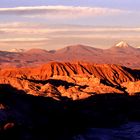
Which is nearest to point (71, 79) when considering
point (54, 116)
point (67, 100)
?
point (67, 100)

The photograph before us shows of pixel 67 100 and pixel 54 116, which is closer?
pixel 54 116

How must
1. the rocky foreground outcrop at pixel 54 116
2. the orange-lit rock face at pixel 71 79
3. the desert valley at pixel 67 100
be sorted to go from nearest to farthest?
1. the rocky foreground outcrop at pixel 54 116
2. the desert valley at pixel 67 100
3. the orange-lit rock face at pixel 71 79

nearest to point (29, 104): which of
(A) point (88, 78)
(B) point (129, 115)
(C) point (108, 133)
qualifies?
(C) point (108, 133)

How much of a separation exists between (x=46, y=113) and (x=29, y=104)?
15.1 ft

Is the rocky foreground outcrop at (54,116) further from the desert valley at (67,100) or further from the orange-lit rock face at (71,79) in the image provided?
the orange-lit rock face at (71,79)

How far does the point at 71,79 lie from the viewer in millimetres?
164875

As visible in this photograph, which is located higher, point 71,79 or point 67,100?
point 67,100

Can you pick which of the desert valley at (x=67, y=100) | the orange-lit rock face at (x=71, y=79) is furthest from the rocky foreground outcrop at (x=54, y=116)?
the orange-lit rock face at (x=71, y=79)

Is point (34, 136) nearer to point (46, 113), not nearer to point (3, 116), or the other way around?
point (3, 116)

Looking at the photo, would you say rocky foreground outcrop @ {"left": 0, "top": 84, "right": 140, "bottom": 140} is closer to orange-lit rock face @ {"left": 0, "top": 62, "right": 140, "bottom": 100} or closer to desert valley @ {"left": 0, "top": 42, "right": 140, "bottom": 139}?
desert valley @ {"left": 0, "top": 42, "right": 140, "bottom": 139}

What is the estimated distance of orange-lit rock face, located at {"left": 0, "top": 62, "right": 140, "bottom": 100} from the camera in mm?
140875

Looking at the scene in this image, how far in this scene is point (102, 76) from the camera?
179 metres

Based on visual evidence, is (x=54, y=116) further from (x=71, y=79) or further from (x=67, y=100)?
(x=71, y=79)

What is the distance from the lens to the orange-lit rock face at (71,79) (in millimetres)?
140875
